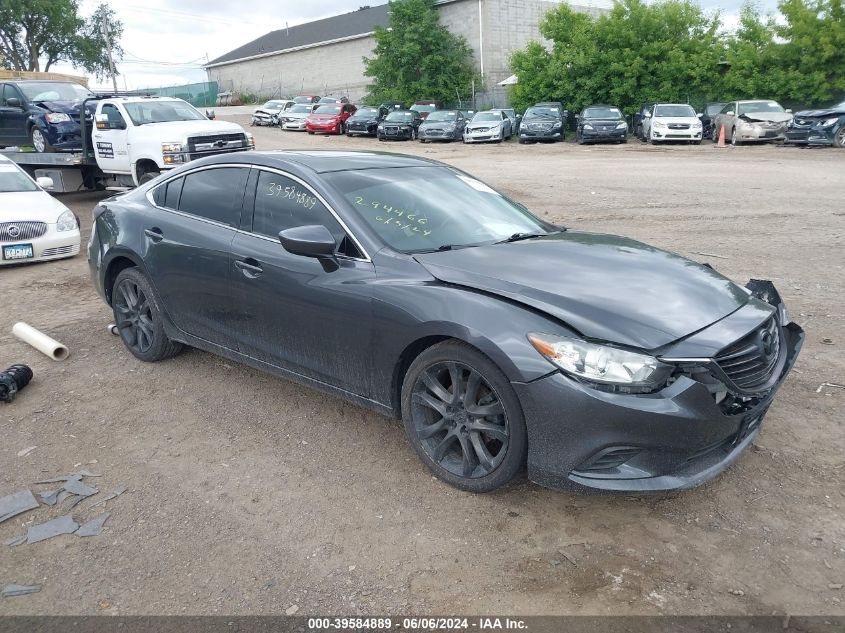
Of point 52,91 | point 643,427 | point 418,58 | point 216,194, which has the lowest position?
point 643,427

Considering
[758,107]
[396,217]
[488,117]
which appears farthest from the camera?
[488,117]

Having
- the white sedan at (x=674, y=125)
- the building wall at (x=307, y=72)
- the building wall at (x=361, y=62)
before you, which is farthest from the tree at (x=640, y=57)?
the building wall at (x=307, y=72)

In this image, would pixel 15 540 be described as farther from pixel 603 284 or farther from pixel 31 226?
pixel 31 226

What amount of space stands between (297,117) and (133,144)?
2545 cm

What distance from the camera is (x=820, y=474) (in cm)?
365

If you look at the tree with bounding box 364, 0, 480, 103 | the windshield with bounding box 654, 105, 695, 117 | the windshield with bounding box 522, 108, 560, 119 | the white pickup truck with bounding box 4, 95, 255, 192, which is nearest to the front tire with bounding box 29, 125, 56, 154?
the white pickup truck with bounding box 4, 95, 255, 192

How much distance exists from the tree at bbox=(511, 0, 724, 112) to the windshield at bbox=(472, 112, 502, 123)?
18.4 ft

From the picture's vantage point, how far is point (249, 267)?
4406 millimetres

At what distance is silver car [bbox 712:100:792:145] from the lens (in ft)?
80.3

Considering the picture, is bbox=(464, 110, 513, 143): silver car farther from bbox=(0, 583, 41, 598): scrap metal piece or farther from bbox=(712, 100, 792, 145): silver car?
bbox=(0, 583, 41, 598): scrap metal piece

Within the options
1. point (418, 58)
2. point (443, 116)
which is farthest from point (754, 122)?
point (418, 58)

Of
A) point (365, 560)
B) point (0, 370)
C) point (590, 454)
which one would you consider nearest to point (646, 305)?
point (590, 454)

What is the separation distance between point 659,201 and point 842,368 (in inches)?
323

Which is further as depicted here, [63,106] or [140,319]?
[63,106]
